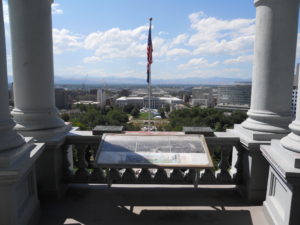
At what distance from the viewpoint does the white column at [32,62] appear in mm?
8125

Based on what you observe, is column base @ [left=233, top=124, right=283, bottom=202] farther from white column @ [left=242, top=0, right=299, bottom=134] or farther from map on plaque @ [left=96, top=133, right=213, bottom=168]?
map on plaque @ [left=96, top=133, right=213, bottom=168]

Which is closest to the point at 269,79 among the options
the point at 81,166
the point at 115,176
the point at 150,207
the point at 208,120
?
the point at 150,207

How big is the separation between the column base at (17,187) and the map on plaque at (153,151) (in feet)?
6.38

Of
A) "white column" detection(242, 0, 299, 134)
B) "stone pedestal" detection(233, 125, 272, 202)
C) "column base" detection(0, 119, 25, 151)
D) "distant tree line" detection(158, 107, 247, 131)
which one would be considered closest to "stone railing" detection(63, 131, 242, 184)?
"stone pedestal" detection(233, 125, 272, 202)

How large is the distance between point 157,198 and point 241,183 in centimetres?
298

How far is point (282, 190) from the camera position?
6469 millimetres

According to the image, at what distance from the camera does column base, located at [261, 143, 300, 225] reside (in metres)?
5.72

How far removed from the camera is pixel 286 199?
6.16 meters

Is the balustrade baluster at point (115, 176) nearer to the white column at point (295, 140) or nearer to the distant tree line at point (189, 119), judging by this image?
the white column at point (295, 140)

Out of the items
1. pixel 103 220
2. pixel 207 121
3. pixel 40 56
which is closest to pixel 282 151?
pixel 103 220

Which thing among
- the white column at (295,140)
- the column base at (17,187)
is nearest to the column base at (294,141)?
the white column at (295,140)

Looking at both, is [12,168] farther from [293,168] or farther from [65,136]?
[293,168]

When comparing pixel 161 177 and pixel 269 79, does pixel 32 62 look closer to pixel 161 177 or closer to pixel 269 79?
pixel 161 177

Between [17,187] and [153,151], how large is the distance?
379cm
